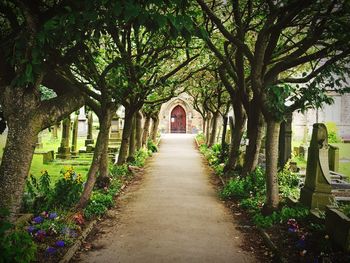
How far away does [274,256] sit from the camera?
6324 millimetres

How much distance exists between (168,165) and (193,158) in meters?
3.92

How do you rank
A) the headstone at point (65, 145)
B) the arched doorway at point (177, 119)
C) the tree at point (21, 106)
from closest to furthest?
the tree at point (21, 106) < the headstone at point (65, 145) < the arched doorway at point (177, 119)

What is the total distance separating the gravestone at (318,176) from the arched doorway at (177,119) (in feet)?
139

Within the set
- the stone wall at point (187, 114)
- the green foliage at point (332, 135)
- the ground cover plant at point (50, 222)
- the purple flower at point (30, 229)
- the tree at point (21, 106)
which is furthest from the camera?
the stone wall at point (187, 114)

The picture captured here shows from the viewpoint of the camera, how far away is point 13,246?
4805 mm

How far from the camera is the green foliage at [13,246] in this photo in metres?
4.22

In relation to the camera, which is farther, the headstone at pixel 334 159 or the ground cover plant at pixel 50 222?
the headstone at pixel 334 159

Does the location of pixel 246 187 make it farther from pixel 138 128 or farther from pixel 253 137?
pixel 138 128

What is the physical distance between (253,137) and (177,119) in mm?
39401

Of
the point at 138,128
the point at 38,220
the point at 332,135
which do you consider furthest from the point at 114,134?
the point at 38,220

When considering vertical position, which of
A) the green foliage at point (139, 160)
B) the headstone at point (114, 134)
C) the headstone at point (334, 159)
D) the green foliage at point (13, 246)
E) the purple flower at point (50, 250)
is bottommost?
the purple flower at point (50, 250)

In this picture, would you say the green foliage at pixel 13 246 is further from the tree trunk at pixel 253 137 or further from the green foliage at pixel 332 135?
the green foliage at pixel 332 135

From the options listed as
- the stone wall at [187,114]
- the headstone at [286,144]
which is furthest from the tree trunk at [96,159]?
the stone wall at [187,114]

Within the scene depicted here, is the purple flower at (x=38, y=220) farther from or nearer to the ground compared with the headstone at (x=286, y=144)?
nearer to the ground
